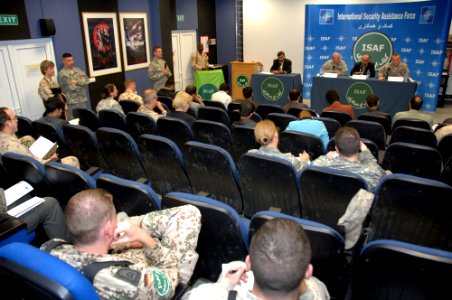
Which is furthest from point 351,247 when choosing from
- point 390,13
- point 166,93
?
point 390,13

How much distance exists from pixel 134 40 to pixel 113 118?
4.67 meters

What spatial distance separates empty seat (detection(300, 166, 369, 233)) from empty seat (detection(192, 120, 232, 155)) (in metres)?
1.57

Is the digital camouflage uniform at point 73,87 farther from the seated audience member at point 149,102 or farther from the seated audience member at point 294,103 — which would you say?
the seated audience member at point 294,103

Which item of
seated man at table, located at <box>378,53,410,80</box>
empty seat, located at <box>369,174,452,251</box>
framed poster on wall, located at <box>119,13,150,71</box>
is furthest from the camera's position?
framed poster on wall, located at <box>119,13,150,71</box>

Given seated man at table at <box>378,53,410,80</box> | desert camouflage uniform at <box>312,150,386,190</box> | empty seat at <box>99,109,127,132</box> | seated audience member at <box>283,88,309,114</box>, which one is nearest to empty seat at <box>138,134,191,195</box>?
desert camouflage uniform at <box>312,150,386,190</box>

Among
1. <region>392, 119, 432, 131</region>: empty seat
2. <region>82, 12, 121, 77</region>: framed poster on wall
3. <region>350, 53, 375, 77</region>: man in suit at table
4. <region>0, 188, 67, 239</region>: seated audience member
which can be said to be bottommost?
<region>0, 188, 67, 239</region>: seated audience member

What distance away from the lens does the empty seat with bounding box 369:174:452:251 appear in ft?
7.39

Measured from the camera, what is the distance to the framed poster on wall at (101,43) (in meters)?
7.44

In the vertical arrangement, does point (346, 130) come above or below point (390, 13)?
below

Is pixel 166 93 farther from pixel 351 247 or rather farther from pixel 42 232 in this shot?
pixel 351 247

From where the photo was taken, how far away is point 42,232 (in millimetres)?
2629

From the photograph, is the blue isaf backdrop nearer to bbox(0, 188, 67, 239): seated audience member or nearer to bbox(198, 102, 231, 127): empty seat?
bbox(198, 102, 231, 127): empty seat

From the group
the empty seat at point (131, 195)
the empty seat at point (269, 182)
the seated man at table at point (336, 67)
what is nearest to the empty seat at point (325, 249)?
the empty seat at point (131, 195)

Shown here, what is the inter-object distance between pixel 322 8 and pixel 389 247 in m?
8.94
